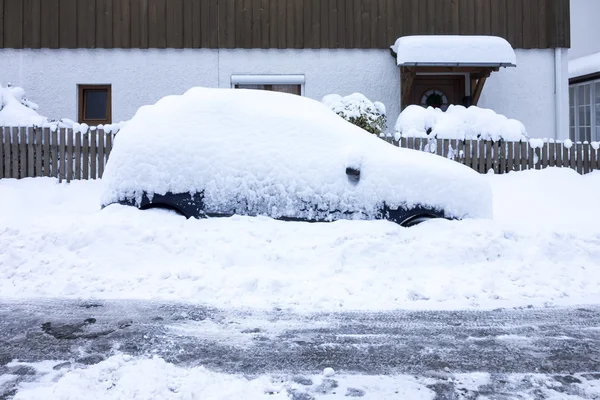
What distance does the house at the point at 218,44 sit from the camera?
47.3 feet

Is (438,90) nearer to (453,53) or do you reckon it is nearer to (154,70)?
(453,53)

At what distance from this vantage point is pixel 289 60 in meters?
14.6

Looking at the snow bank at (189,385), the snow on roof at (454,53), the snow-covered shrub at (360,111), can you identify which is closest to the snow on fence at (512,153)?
the snow-covered shrub at (360,111)

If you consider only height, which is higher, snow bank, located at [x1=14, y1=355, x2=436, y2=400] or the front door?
the front door

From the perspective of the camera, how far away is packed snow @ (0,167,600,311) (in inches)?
191

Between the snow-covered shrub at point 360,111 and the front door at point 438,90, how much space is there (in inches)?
128

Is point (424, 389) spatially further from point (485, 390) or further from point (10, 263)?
point (10, 263)

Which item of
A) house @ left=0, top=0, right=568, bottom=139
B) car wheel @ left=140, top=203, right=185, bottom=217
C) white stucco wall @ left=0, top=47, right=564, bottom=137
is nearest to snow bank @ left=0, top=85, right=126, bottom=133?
white stucco wall @ left=0, top=47, right=564, bottom=137

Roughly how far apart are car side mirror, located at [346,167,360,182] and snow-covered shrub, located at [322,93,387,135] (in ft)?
20.3

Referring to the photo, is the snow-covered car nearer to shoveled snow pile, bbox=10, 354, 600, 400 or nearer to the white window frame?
shoveled snow pile, bbox=10, 354, 600, 400

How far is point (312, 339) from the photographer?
3736mm

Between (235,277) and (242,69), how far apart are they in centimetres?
1033

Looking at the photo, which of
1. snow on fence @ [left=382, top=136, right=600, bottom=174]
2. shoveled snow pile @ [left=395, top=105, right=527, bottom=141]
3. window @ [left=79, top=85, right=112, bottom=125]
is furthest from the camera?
window @ [left=79, top=85, right=112, bottom=125]

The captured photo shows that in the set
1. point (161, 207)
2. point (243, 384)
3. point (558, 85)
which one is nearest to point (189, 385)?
point (243, 384)
